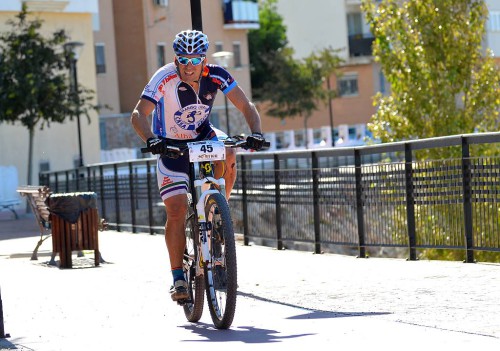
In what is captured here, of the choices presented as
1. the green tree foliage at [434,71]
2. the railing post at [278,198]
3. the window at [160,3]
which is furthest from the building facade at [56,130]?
the railing post at [278,198]

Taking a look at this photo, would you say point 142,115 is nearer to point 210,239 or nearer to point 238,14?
point 210,239

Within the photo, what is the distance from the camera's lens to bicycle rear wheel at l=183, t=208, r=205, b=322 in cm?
954

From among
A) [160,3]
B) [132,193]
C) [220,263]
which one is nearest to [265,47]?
[160,3]

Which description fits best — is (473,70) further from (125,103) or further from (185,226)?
(125,103)

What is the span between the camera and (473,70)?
33500mm

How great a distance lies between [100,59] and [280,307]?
57.0 m

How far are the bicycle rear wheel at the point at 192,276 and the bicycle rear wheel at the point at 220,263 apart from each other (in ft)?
0.70

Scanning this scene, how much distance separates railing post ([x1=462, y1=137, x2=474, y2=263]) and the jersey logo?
4.13 metres

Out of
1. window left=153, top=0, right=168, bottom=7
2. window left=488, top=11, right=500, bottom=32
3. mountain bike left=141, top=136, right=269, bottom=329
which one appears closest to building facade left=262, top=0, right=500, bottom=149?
window left=488, top=11, right=500, bottom=32

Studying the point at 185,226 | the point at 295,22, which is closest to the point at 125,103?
the point at 295,22

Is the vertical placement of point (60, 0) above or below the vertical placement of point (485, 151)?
above

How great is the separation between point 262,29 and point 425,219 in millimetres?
73591

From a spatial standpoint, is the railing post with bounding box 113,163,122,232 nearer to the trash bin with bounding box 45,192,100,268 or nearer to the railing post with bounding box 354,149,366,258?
the trash bin with bounding box 45,192,100,268

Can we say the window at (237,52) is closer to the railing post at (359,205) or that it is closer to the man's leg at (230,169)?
the railing post at (359,205)
